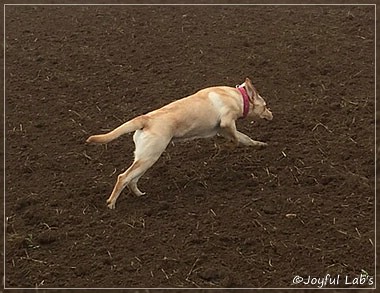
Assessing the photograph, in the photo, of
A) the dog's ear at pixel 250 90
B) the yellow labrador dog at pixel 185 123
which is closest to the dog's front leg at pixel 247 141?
the yellow labrador dog at pixel 185 123

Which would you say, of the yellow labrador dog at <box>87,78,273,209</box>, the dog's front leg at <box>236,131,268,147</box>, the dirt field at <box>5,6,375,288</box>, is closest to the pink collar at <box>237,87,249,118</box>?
the yellow labrador dog at <box>87,78,273,209</box>

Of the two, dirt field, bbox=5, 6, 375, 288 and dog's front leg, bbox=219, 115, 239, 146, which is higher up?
dog's front leg, bbox=219, 115, 239, 146

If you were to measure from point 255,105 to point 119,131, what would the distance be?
1573 millimetres

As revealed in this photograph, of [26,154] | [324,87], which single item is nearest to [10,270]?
[26,154]

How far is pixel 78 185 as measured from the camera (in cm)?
647

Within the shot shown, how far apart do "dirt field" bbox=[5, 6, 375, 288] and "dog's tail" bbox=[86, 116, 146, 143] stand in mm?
578

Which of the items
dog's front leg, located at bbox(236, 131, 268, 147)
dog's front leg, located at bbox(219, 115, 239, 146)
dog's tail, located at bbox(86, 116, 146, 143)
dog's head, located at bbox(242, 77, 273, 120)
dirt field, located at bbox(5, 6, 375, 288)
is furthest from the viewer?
dog's head, located at bbox(242, 77, 273, 120)

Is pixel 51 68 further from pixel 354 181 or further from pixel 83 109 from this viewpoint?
pixel 354 181

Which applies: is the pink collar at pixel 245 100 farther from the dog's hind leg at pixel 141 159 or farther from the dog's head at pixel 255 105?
the dog's hind leg at pixel 141 159

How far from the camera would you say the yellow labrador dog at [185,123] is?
20.0 feet

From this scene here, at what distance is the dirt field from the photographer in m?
5.31

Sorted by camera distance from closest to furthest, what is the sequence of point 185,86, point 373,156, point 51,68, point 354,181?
1. point 354,181
2. point 373,156
3. point 185,86
4. point 51,68

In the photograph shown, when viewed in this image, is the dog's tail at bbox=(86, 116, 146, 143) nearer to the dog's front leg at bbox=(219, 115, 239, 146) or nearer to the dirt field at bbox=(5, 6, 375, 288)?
the dirt field at bbox=(5, 6, 375, 288)

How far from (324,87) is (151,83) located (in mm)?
2014
